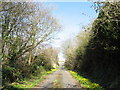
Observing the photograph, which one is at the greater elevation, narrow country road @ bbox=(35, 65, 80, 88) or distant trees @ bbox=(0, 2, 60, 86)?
distant trees @ bbox=(0, 2, 60, 86)

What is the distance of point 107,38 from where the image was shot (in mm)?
13031

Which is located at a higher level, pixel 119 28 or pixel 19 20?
A: pixel 19 20

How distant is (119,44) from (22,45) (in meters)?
9.89

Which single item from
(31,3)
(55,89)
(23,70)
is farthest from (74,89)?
(23,70)

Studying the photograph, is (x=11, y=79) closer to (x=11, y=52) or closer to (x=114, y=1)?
(x=11, y=52)

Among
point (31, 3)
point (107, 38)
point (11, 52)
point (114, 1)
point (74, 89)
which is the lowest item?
point (74, 89)

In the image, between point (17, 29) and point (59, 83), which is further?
point (59, 83)

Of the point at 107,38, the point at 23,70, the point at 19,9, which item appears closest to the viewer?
the point at 19,9

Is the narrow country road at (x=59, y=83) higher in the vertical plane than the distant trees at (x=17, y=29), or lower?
lower

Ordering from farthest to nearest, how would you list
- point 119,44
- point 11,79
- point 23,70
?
point 23,70 < point 11,79 < point 119,44

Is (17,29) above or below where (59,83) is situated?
above

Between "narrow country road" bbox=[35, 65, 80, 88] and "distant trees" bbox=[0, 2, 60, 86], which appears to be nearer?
"distant trees" bbox=[0, 2, 60, 86]

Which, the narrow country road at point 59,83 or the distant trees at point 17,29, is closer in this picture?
the distant trees at point 17,29

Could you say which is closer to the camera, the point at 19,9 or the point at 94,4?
the point at 94,4
